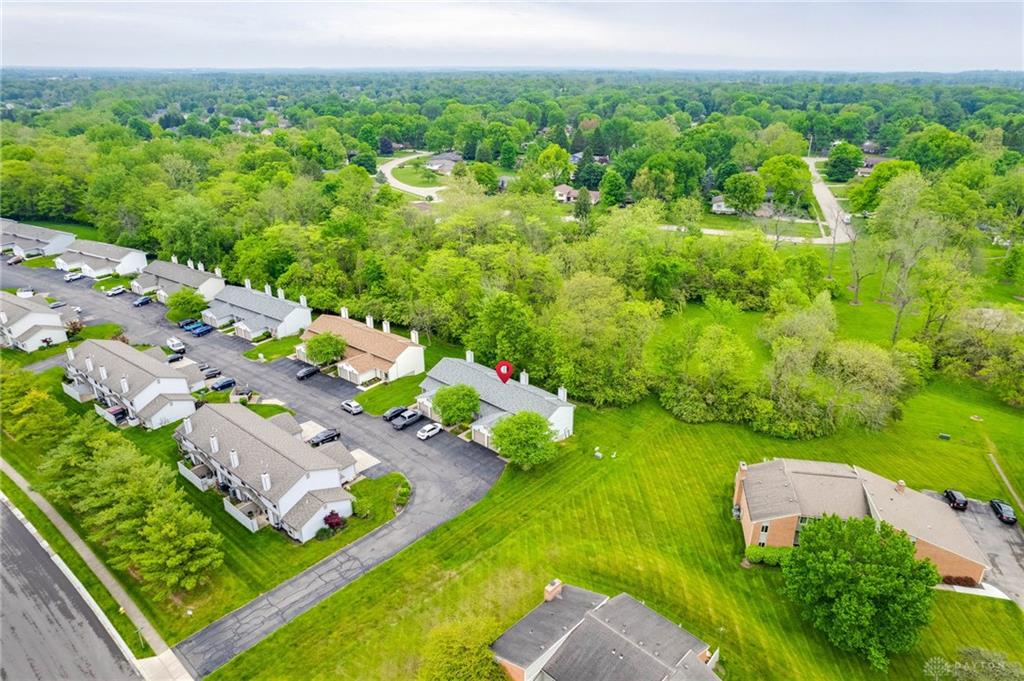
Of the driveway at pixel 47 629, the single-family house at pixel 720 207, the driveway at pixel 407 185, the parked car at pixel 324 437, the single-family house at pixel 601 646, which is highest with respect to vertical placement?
the single-family house at pixel 720 207

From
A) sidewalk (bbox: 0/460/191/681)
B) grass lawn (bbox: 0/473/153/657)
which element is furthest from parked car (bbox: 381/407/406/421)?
grass lawn (bbox: 0/473/153/657)

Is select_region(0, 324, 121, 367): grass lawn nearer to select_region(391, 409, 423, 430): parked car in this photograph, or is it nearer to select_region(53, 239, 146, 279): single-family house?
select_region(53, 239, 146, 279): single-family house

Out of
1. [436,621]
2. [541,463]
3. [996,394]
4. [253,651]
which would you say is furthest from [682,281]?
[253,651]

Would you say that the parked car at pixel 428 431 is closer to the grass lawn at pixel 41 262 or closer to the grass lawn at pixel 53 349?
the grass lawn at pixel 53 349

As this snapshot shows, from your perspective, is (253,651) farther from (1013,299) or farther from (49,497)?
(1013,299)

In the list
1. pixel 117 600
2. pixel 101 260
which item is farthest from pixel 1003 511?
pixel 101 260

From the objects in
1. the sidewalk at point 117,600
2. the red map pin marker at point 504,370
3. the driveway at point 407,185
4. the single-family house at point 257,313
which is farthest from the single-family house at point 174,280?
the red map pin marker at point 504,370

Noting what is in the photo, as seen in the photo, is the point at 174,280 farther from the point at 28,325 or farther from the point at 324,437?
the point at 324,437
